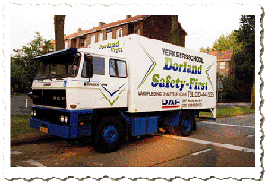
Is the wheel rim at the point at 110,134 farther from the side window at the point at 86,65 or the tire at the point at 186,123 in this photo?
the tire at the point at 186,123

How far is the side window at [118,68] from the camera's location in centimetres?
618

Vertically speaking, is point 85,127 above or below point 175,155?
above

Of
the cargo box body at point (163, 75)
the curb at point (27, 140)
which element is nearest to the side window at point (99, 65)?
the cargo box body at point (163, 75)

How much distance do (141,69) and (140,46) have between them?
0.70 m

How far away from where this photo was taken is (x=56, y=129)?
5.42 m

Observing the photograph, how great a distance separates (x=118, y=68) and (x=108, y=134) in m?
1.88

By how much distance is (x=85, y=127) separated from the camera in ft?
17.8

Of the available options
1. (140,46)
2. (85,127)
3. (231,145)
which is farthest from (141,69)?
(231,145)

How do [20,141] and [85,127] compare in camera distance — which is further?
[20,141]

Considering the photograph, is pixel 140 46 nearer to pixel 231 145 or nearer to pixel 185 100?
pixel 185 100

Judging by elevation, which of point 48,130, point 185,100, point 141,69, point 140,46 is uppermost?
point 140,46

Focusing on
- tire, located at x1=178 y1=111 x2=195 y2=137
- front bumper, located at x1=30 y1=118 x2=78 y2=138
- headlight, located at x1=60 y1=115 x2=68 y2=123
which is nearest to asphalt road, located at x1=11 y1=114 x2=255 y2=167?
front bumper, located at x1=30 y1=118 x2=78 y2=138

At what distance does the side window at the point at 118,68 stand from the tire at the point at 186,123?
11.2 feet
